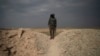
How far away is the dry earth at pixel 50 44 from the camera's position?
12516 millimetres

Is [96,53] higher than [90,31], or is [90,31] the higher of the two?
[90,31]

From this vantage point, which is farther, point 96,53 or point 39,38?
point 39,38

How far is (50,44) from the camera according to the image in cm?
1384

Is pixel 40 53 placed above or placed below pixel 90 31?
below

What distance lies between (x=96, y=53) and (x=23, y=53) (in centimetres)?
428

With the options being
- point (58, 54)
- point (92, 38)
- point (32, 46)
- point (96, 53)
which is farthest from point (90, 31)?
point (32, 46)

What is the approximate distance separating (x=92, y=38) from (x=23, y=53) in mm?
4321

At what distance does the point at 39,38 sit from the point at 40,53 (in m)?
1.34

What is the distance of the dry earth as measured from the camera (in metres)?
12.5

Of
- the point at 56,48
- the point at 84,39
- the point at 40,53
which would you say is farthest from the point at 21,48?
the point at 84,39

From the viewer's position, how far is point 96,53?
1247 centimetres

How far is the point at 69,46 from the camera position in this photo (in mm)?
12828

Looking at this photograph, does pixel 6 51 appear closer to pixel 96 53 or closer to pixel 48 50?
pixel 48 50

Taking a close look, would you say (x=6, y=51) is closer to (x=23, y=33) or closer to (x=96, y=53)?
(x=23, y=33)
